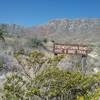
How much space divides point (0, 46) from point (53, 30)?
129 m

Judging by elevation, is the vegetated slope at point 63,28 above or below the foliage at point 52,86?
above

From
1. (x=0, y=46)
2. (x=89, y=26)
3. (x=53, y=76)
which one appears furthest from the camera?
(x=89, y=26)

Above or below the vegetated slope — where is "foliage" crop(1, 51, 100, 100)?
below

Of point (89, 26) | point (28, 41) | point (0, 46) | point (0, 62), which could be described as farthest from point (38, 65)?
point (89, 26)

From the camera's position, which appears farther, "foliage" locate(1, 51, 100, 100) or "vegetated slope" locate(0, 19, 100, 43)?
"vegetated slope" locate(0, 19, 100, 43)

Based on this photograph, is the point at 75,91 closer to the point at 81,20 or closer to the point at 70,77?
the point at 70,77

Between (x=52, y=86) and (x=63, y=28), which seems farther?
(x=63, y=28)

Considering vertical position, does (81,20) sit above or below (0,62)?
above

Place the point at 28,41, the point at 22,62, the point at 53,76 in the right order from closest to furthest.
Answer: the point at 53,76 → the point at 22,62 → the point at 28,41

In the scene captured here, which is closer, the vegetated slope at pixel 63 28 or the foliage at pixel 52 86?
the foliage at pixel 52 86

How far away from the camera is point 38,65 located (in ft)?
43.4

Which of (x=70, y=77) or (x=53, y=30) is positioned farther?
(x=53, y=30)

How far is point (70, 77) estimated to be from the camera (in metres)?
11.7

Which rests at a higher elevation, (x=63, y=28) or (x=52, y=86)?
(x=63, y=28)
